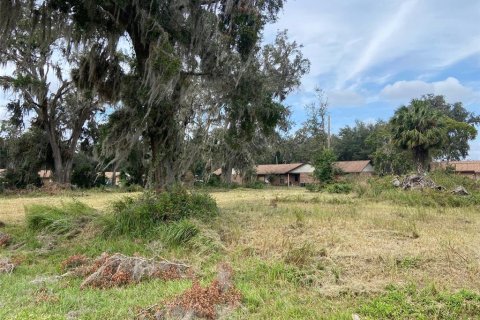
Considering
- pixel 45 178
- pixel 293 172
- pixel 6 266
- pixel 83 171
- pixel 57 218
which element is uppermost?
pixel 293 172

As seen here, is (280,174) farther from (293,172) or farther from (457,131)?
(457,131)

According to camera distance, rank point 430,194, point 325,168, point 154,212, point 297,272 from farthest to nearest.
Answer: point 325,168, point 430,194, point 154,212, point 297,272

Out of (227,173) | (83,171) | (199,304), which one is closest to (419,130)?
(227,173)

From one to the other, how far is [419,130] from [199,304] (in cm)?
2886

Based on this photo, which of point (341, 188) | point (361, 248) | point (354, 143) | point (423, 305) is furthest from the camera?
point (354, 143)

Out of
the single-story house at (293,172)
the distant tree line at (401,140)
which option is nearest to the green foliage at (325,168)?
the distant tree line at (401,140)

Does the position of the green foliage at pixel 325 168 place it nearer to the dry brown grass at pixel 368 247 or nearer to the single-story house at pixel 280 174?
the single-story house at pixel 280 174

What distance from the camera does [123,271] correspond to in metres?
5.72

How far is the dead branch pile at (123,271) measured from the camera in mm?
5555

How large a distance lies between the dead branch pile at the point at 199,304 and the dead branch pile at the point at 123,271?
1.22 m

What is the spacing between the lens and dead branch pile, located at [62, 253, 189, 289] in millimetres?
5555

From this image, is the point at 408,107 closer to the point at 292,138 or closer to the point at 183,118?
the point at 183,118

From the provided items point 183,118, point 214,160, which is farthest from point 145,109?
point 214,160

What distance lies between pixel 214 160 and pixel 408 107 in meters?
14.4
